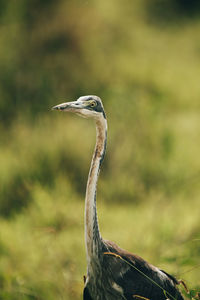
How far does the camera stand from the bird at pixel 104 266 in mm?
1058

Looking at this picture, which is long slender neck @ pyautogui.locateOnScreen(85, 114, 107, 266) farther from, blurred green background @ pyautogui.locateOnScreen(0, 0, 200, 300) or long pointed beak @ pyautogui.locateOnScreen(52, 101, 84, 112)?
blurred green background @ pyautogui.locateOnScreen(0, 0, 200, 300)

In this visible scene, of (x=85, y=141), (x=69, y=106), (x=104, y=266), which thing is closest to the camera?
(x=69, y=106)

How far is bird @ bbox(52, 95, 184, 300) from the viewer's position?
3.47ft

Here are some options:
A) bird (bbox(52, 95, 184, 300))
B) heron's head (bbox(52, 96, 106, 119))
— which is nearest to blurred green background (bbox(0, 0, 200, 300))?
bird (bbox(52, 95, 184, 300))

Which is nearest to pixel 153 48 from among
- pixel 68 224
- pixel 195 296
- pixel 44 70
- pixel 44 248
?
pixel 44 70

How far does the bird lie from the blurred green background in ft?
1.34

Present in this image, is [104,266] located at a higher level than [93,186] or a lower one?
lower

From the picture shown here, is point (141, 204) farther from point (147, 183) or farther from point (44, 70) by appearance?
point (44, 70)

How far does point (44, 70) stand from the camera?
2914 millimetres

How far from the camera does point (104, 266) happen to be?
1.16m

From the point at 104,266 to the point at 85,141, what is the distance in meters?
1.47

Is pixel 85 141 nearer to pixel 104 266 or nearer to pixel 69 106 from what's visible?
pixel 104 266

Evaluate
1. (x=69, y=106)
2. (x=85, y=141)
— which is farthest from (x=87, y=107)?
(x=85, y=141)

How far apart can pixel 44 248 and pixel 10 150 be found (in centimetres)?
72
